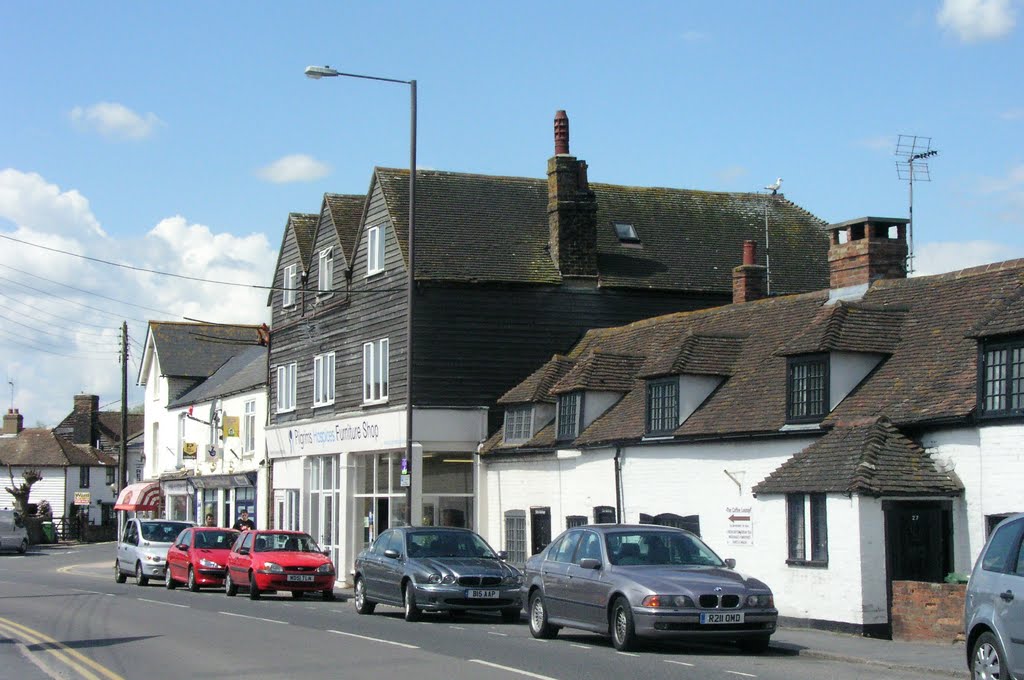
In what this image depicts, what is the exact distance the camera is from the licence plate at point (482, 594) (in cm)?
2192

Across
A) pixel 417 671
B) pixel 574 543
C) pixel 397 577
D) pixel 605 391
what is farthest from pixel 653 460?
pixel 417 671

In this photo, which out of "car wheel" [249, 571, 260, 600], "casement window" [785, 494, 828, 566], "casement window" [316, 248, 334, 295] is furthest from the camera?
"casement window" [316, 248, 334, 295]

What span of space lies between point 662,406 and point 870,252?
16.2 ft

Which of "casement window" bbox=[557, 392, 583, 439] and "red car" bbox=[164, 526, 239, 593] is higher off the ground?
"casement window" bbox=[557, 392, 583, 439]

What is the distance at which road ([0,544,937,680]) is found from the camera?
1452 cm

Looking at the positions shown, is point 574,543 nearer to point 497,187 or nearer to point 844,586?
point 844,586

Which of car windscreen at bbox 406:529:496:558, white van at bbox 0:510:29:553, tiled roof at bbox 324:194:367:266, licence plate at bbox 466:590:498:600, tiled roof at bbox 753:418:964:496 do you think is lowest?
white van at bbox 0:510:29:553

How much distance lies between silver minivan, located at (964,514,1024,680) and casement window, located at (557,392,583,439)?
17.9 m

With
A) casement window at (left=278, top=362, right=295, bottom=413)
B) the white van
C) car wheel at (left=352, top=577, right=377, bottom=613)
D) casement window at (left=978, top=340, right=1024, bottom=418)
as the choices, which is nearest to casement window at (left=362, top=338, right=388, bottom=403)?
casement window at (left=278, top=362, right=295, bottom=413)

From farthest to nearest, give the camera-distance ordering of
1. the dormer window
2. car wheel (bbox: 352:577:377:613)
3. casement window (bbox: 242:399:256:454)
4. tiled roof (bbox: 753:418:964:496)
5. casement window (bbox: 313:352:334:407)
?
casement window (bbox: 242:399:256:454)
casement window (bbox: 313:352:334:407)
the dormer window
car wheel (bbox: 352:577:377:613)
tiled roof (bbox: 753:418:964:496)

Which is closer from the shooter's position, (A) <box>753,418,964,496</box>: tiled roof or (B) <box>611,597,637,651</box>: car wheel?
(B) <box>611,597,637,651</box>: car wheel

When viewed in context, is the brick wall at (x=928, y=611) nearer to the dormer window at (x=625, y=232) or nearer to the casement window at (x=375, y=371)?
the dormer window at (x=625, y=232)

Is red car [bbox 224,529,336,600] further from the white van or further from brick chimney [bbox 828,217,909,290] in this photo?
the white van

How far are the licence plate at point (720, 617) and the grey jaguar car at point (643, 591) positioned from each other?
1 centimetres
